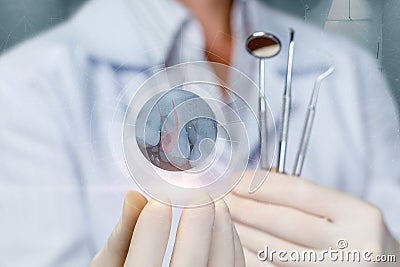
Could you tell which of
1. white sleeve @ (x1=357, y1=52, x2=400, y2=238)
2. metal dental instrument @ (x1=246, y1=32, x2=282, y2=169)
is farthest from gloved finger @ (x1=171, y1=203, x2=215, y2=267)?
white sleeve @ (x1=357, y1=52, x2=400, y2=238)

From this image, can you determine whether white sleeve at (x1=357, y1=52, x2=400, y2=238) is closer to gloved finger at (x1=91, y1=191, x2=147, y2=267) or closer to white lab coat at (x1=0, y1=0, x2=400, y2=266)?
white lab coat at (x1=0, y1=0, x2=400, y2=266)

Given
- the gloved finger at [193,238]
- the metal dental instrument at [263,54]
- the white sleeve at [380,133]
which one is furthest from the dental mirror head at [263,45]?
the gloved finger at [193,238]

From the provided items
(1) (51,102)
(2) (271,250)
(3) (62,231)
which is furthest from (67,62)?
(2) (271,250)

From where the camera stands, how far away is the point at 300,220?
22.3 inches

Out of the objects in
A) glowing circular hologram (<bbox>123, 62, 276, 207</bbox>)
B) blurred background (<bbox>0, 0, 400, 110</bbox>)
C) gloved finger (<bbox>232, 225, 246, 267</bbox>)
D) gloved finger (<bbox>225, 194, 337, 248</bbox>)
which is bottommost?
gloved finger (<bbox>232, 225, 246, 267</bbox>)

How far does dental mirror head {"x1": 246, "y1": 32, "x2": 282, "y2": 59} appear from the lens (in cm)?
61

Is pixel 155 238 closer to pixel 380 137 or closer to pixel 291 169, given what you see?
pixel 291 169

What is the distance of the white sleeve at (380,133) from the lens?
634 millimetres

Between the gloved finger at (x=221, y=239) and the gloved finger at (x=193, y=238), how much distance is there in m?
0.01

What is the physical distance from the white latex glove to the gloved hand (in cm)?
5

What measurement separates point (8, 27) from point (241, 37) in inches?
9.9

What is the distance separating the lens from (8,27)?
2.04 ft

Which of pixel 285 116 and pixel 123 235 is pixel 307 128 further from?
pixel 123 235

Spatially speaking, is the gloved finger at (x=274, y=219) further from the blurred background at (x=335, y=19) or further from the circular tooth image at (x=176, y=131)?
the blurred background at (x=335, y=19)
